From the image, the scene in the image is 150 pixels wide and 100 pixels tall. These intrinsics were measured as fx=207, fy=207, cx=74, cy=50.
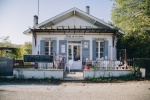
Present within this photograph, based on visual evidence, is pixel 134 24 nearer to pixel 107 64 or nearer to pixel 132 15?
pixel 132 15

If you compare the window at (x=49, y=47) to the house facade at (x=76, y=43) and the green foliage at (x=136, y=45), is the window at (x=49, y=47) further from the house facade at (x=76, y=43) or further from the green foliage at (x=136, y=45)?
the green foliage at (x=136, y=45)

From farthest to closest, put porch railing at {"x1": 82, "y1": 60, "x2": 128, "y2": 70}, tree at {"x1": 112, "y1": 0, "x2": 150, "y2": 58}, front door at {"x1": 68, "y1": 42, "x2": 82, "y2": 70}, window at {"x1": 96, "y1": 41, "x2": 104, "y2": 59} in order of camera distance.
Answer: tree at {"x1": 112, "y1": 0, "x2": 150, "y2": 58} < front door at {"x1": 68, "y1": 42, "x2": 82, "y2": 70} < window at {"x1": 96, "y1": 41, "x2": 104, "y2": 59} < porch railing at {"x1": 82, "y1": 60, "x2": 128, "y2": 70}

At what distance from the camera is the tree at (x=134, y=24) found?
728 inches

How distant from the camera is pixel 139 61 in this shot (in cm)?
1496

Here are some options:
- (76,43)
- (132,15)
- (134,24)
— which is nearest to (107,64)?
(76,43)

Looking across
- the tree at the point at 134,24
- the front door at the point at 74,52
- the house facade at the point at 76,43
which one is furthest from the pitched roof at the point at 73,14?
the front door at the point at 74,52

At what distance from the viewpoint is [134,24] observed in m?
20.3

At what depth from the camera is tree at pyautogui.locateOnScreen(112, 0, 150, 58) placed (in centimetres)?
1848

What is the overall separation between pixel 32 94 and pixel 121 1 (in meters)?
15.4

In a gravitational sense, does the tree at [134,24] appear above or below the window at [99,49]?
above

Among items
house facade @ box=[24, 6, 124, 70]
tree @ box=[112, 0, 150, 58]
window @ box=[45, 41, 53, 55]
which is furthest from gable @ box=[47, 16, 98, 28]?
tree @ box=[112, 0, 150, 58]

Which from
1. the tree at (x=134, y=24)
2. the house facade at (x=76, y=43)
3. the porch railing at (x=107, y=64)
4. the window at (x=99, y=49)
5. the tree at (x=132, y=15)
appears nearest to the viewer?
the porch railing at (x=107, y=64)

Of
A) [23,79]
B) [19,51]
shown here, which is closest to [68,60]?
[23,79]

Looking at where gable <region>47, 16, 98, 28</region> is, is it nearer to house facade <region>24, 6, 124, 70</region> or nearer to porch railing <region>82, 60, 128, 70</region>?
house facade <region>24, 6, 124, 70</region>
